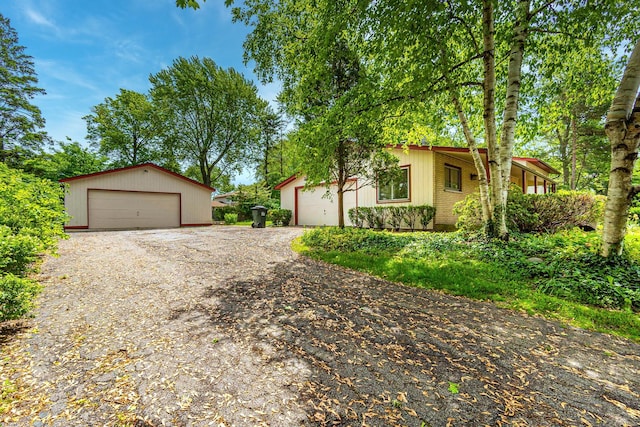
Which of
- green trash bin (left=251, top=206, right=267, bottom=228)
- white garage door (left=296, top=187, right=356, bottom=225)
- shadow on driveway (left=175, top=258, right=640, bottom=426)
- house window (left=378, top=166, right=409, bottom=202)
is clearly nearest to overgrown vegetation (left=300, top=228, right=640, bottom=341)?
shadow on driveway (left=175, top=258, right=640, bottom=426)

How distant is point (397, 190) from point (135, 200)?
14.9 m

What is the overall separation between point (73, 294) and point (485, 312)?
581 cm

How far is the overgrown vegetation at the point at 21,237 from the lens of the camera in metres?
2.59

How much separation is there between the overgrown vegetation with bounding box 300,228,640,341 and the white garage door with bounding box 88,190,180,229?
13539 mm

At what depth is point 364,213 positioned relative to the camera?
1184 centimetres

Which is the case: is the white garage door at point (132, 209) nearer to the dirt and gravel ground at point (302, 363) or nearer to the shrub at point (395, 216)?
the dirt and gravel ground at point (302, 363)

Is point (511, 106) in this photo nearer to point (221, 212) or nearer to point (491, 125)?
point (491, 125)

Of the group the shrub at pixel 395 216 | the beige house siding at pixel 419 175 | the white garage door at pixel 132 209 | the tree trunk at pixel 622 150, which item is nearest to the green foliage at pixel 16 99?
the white garage door at pixel 132 209

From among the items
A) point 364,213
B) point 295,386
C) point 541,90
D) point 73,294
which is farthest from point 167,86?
point 295,386

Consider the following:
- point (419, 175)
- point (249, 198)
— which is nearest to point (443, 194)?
point (419, 175)

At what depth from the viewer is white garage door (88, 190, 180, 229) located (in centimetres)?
1416

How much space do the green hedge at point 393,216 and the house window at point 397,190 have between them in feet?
2.34

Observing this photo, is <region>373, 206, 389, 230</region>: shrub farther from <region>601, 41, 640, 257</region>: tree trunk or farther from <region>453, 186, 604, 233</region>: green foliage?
<region>601, 41, 640, 257</region>: tree trunk

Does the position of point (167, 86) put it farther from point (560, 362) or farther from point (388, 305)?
point (560, 362)
